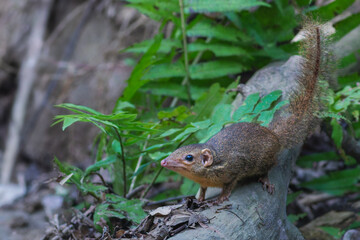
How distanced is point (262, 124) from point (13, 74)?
6.59 metres

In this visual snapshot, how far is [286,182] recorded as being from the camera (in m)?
2.84

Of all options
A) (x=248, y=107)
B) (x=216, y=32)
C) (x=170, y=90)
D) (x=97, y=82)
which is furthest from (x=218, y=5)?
(x=97, y=82)

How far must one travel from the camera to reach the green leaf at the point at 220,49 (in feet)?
13.0

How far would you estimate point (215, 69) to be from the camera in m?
4.01

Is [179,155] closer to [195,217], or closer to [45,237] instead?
[195,217]

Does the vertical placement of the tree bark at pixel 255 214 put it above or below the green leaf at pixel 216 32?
below

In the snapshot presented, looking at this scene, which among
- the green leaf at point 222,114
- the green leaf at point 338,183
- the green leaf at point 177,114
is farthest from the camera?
the green leaf at point 338,183

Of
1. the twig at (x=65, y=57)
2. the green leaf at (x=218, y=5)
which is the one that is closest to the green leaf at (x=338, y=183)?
the green leaf at (x=218, y=5)

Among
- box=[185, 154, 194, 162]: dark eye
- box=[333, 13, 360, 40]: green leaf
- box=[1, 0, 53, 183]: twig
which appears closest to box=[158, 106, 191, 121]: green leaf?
box=[185, 154, 194, 162]: dark eye

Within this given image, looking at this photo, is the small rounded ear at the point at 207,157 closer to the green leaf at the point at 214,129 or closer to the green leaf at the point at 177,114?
the green leaf at the point at 214,129

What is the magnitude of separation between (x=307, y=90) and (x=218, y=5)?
147cm

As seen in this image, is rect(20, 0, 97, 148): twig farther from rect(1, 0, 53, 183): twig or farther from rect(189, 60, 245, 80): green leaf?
rect(189, 60, 245, 80): green leaf

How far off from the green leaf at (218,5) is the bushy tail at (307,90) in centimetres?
108

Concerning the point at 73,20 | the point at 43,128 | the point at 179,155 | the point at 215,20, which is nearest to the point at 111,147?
the point at 179,155
